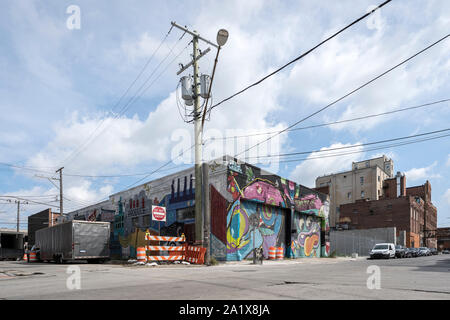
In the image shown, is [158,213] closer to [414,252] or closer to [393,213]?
[414,252]

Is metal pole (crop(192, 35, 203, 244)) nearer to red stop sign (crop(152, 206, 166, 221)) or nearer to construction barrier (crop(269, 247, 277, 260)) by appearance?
red stop sign (crop(152, 206, 166, 221))

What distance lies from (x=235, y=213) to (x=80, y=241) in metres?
9.89

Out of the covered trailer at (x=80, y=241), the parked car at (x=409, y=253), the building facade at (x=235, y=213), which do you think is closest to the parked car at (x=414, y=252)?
the parked car at (x=409, y=253)

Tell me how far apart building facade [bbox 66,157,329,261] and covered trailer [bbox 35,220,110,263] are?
354 cm

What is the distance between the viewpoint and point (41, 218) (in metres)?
57.8

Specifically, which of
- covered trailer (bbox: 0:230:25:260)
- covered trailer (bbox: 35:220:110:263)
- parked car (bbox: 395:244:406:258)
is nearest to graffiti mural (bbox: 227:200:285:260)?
covered trailer (bbox: 35:220:110:263)

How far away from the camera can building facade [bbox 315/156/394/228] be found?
76875mm

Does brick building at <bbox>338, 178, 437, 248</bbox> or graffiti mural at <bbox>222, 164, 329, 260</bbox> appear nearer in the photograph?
graffiti mural at <bbox>222, 164, 329, 260</bbox>

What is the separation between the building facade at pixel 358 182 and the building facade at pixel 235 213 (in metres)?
43.1

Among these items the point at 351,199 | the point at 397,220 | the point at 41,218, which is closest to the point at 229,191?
the point at 41,218

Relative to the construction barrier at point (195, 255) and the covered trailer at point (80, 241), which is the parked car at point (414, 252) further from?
the covered trailer at point (80, 241)

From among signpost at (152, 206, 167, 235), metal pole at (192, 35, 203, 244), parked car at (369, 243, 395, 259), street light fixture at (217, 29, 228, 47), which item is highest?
street light fixture at (217, 29, 228, 47)

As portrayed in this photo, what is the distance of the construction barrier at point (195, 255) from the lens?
19317 millimetres
